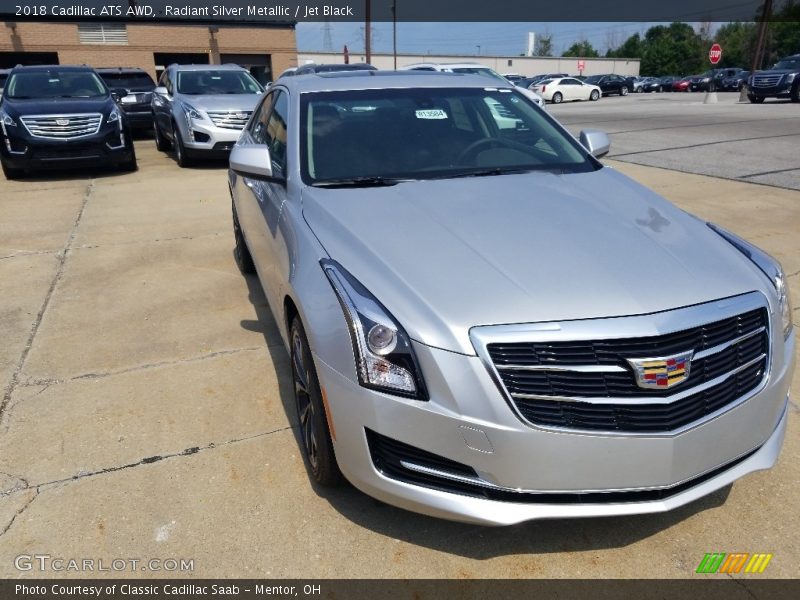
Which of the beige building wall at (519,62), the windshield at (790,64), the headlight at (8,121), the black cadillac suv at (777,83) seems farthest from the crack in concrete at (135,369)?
the beige building wall at (519,62)

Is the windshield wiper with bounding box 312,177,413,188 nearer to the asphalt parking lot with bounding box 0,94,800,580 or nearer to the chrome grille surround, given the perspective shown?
the asphalt parking lot with bounding box 0,94,800,580

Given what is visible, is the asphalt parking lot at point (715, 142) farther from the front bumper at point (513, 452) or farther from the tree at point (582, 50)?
the tree at point (582, 50)

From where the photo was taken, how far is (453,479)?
7.27 feet

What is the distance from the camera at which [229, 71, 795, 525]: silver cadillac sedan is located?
2.11 metres

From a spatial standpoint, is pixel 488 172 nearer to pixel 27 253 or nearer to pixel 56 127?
pixel 27 253

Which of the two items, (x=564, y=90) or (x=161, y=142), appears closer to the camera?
(x=161, y=142)

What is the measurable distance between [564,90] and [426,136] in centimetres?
3756

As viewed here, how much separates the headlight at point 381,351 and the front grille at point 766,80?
95.3 feet

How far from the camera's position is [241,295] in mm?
5238

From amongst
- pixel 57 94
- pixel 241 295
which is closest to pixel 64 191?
pixel 57 94

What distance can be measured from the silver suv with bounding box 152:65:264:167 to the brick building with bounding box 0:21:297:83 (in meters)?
27.3

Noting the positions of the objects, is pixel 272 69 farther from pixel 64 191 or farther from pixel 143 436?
pixel 143 436

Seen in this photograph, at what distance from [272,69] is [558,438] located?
134 ft

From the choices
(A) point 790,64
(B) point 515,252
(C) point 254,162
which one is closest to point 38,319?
(C) point 254,162
